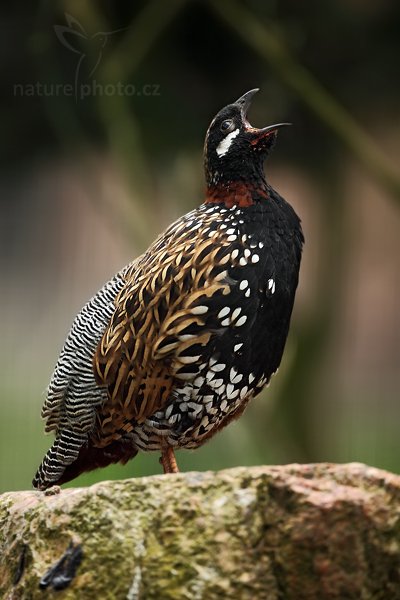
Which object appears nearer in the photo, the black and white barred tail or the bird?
the bird

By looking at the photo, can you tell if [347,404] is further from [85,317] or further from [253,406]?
[85,317]

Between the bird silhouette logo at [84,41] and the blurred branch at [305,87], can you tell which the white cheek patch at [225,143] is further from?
the bird silhouette logo at [84,41]

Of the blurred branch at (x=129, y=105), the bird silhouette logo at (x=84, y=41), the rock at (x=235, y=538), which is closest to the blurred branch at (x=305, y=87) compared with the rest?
the blurred branch at (x=129, y=105)

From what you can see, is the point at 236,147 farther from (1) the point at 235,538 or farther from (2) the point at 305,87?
(1) the point at 235,538

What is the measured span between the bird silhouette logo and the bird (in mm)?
2375

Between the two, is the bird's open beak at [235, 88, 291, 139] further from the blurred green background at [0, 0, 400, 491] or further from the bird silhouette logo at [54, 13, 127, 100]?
the bird silhouette logo at [54, 13, 127, 100]

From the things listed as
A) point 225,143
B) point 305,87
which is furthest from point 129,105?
point 225,143

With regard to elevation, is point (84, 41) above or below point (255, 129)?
above

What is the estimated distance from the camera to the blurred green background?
6.97m

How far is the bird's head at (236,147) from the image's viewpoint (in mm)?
4676

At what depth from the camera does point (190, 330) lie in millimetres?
4301

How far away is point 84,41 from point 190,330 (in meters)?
3.25

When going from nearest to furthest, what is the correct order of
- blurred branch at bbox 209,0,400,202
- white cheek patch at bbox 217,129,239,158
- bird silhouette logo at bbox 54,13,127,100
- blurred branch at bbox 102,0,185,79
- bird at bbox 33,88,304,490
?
bird at bbox 33,88,304,490
white cheek patch at bbox 217,129,239,158
blurred branch at bbox 209,0,400,202
blurred branch at bbox 102,0,185,79
bird silhouette logo at bbox 54,13,127,100

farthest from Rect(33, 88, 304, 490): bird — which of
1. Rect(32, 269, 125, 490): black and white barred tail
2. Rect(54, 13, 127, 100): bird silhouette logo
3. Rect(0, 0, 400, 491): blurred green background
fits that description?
Rect(54, 13, 127, 100): bird silhouette logo
